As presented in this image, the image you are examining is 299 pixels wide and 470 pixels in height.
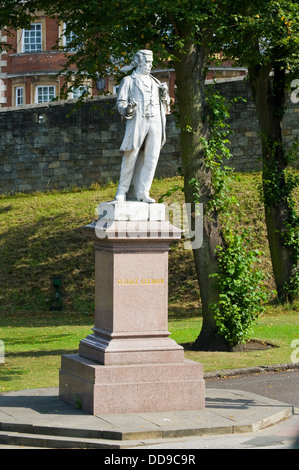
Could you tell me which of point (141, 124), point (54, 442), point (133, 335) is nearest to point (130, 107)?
point (141, 124)

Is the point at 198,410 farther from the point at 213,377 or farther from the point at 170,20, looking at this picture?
the point at 170,20

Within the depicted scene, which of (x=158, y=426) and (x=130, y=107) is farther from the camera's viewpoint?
(x=130, y=107)

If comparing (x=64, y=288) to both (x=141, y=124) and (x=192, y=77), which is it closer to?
(x=192, y=77)

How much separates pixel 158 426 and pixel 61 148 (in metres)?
22.0

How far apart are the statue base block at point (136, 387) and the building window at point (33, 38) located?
35030 millimetres

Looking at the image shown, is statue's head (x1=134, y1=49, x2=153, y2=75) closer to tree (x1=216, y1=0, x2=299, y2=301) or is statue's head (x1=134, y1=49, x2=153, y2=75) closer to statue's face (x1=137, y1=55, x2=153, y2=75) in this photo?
statue's face (x1=137, y1=55, x2=153, y2=75)

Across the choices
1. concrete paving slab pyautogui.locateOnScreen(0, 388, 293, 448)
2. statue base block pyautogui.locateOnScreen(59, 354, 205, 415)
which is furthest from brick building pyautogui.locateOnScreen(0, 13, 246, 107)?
statue base block pyautogui.locateOnScreen(59, 354, 205, 415)

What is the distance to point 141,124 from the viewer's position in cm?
1045

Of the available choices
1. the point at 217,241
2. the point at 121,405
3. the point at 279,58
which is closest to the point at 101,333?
the point at 121,405

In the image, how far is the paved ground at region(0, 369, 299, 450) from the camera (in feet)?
28.3

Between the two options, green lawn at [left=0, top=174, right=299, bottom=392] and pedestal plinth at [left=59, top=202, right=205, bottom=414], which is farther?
green lawn at [left=0, top=174, right=299, bottom=392]

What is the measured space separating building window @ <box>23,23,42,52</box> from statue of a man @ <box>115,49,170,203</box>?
3361 cm

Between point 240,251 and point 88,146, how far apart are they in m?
15.5

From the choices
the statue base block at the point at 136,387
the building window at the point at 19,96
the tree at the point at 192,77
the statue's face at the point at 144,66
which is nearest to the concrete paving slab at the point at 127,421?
the statue base block at the point at 136,387
